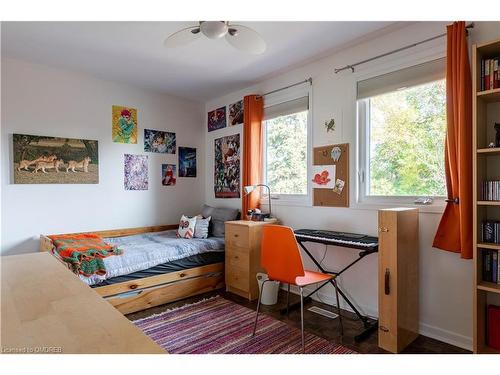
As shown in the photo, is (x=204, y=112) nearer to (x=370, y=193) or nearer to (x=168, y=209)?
(x=168, y=209)

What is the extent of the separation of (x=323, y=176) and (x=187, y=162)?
2.17m

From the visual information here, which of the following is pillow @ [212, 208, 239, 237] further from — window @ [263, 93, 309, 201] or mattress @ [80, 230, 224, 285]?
window @ [263, 93, 309, 201]

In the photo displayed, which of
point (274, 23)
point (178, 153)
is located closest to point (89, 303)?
point (274, 23)

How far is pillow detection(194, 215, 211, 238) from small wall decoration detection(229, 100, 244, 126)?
4.41 ft

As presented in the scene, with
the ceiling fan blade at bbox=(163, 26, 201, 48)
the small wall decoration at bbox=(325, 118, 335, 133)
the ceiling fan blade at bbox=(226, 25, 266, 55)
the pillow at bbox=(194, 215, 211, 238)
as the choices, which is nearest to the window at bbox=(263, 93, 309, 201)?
the small wall decoration at bbox=(325, 118, 335, 133)

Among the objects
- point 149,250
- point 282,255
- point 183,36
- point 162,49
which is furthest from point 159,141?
point 282,255

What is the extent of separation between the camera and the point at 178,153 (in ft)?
14.3

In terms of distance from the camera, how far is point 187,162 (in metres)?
4.45

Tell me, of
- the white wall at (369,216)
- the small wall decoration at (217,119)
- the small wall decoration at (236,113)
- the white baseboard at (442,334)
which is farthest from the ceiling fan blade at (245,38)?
the white baseboard at (442,334)

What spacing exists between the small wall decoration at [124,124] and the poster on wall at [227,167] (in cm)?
114

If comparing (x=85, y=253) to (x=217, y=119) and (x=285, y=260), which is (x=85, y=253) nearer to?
(x=285, y=260)

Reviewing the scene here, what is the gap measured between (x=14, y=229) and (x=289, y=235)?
9.25 feet

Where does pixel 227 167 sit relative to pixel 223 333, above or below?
above

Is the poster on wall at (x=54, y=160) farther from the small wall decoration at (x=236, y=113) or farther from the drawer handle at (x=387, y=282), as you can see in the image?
the drawer handle at (x=387, y=282)
